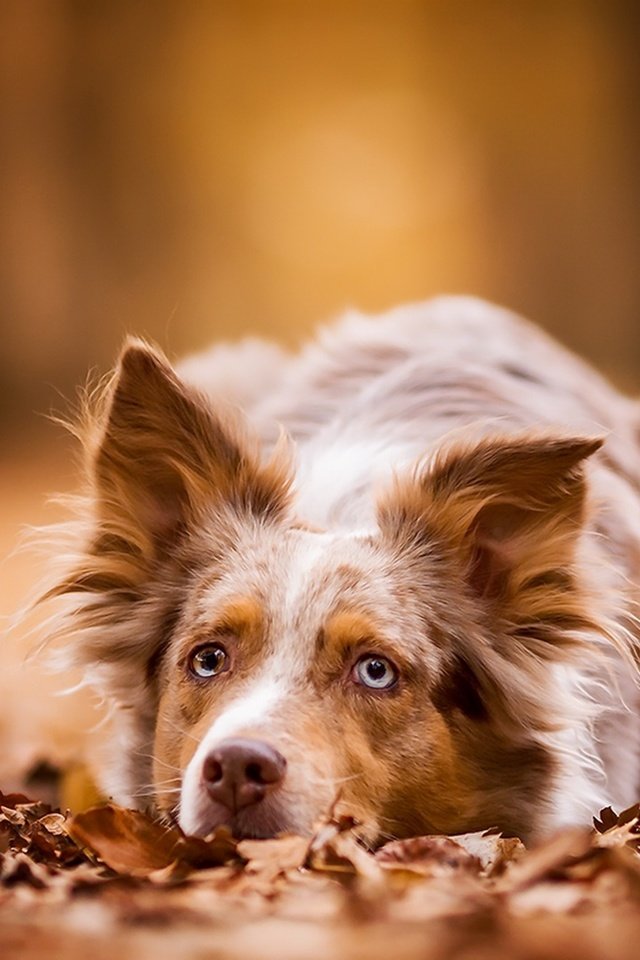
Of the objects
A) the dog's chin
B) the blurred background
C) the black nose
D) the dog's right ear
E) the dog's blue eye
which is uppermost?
the blurred background

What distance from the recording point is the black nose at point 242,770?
2.84 metres

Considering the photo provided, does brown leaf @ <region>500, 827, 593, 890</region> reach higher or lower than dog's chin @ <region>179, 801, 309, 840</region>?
higher

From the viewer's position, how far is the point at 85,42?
46.7 ft

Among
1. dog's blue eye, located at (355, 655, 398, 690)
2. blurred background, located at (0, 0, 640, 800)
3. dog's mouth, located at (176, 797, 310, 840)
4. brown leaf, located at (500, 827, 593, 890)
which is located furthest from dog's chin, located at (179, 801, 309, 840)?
blurred background, located at (0, 0, 640, 800)

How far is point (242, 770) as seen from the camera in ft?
9.36

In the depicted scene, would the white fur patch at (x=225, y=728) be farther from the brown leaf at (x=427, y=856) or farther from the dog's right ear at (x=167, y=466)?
the dog's right ear at (x=167, y=466)

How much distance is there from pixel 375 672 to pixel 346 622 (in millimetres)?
144

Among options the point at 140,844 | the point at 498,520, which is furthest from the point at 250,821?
the point at 498,520

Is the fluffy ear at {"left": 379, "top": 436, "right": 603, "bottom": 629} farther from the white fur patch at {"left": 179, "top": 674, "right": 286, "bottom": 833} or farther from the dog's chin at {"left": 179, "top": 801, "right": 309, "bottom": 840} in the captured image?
the dog's chin at {"left": 179, "top": 801, "right": 309, "bottom": 840}

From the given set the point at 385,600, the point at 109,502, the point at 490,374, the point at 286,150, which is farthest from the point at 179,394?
the point at 286,150

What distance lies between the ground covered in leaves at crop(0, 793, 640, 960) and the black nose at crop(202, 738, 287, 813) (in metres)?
0.13

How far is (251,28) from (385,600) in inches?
459

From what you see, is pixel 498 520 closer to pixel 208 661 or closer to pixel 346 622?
pixel 346 622

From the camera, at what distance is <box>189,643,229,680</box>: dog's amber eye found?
332cm
